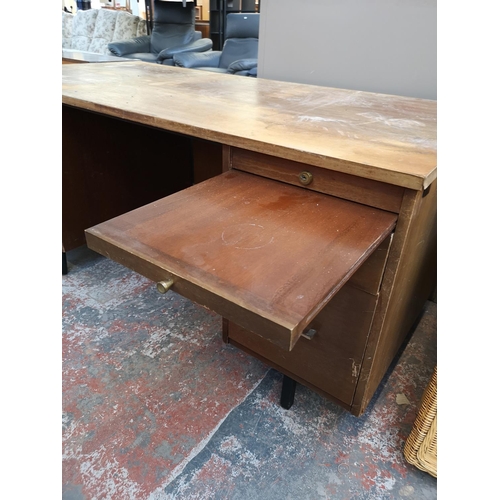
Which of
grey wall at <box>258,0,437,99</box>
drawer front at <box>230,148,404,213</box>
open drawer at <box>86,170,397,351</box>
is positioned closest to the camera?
open drawer at <box>86,170,397,351</box>

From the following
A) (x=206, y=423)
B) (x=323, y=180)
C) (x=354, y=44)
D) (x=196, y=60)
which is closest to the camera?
(x=323, y=180)

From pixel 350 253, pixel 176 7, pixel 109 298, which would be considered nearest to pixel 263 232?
pixel 350 253

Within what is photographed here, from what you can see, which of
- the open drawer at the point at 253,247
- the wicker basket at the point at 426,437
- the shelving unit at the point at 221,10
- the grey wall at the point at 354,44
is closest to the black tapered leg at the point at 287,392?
the wicker basket at the point at 426,437

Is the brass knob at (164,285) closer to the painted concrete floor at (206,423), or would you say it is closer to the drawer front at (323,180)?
the drawer front at (323,180)

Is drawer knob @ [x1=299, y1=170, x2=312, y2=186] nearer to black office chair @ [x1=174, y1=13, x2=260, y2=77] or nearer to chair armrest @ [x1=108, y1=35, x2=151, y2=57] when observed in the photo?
black office chair @ [x1=174, y1=13, x2=260, y2=77]

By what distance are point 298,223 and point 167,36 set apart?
5344mm

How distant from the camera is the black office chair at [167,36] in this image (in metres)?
5.00

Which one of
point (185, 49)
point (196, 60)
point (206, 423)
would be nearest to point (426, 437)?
Answer: point (206, 423)

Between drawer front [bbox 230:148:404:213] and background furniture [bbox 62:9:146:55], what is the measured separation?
5.29 meters

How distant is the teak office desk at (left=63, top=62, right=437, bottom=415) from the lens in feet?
1.79

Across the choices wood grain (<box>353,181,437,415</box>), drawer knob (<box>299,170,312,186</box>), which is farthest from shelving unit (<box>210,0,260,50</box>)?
drawer knob (<box>299,170,312,186</box>)

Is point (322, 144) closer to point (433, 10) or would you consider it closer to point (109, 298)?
point (433, 10)

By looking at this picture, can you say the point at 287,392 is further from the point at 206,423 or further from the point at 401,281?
the point at 401,281

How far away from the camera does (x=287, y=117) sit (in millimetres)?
1013
